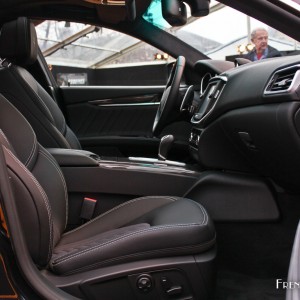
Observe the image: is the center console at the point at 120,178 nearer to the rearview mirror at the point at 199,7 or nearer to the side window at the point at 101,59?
the rearview mirror at the point at 199,7

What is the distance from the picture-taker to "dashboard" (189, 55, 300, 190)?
121cm

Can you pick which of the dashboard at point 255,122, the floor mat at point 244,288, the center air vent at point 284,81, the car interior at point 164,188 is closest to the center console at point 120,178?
the car interior at point 164,188

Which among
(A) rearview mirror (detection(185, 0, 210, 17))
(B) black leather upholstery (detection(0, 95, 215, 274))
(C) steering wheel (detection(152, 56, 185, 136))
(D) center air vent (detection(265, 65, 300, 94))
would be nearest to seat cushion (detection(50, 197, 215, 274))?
(B) black leather upholstery (detection(0, 95, 215, 274))

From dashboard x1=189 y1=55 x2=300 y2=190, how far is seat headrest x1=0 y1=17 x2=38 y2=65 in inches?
29.2

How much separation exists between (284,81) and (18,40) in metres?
1.08

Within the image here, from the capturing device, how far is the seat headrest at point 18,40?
1.78m

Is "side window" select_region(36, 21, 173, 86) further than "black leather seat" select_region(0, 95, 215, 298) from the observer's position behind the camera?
Yes

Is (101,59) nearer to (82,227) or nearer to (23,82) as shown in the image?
(23,82)

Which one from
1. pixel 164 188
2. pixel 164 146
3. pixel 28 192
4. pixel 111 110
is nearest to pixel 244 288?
pixel 164 188

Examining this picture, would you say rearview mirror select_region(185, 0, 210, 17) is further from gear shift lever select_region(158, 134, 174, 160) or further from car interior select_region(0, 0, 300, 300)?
gear shift lever select_region(158, 134, 174, 160)

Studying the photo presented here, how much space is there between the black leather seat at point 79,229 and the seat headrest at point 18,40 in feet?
1.74

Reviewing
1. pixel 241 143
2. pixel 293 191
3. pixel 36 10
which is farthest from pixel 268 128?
pixel 36 10

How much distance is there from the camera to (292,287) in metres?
0.66

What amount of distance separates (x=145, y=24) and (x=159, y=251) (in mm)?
1316
